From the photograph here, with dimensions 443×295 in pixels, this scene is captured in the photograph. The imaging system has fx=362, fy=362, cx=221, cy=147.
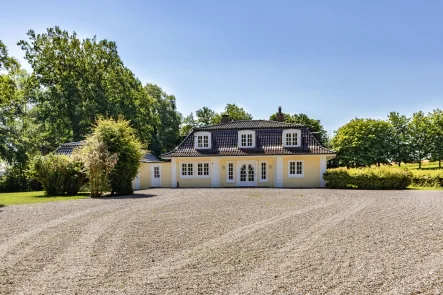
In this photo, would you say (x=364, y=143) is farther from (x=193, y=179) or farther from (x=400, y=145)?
(x=193, y=179)

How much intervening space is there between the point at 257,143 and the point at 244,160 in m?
1.89

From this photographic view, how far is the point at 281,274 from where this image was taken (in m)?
5.78

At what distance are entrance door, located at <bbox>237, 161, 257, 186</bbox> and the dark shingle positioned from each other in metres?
1.06

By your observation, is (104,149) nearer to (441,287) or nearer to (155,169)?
(155,169)

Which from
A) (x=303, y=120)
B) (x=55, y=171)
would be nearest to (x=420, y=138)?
(x=303, y=120)

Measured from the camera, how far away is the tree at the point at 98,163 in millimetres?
21188

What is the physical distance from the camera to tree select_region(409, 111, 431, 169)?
5333 cm

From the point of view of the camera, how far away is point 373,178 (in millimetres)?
26031

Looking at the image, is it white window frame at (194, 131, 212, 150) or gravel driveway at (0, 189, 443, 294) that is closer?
gravel driveway at (0, 189, 443, 294)

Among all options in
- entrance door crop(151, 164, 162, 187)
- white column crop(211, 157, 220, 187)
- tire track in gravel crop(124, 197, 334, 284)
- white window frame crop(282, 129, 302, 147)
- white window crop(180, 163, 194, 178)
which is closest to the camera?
tire track in gravel crop(124, 197, 334, 284)

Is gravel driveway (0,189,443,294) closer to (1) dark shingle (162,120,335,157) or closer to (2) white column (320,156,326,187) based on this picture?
(2) white column (320,156,326,187)

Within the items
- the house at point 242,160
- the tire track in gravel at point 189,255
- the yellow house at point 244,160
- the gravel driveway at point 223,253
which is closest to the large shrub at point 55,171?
the house at point 242,160

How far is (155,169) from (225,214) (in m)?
19.5

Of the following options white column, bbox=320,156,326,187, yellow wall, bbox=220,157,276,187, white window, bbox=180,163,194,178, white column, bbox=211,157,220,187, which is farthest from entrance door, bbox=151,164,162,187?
white column, bbox=320,156,326,187
